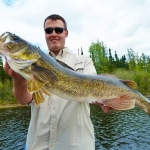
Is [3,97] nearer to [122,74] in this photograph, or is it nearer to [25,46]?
[122,74]

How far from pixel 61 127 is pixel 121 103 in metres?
1.25

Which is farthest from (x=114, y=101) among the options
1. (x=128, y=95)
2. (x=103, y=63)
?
(x=103, y=63)

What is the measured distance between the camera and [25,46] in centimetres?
353

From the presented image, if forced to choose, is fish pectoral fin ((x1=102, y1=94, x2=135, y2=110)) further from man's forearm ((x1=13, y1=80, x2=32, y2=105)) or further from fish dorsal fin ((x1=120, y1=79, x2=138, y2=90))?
man's forearm ((x1=13, y1=80, x2=32, y2=105))

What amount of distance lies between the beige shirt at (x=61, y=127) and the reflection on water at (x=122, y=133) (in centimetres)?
1337

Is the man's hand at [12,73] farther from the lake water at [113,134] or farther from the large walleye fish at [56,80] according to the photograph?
the lake water at [113,134]

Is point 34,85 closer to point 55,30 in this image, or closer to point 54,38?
point 54,38

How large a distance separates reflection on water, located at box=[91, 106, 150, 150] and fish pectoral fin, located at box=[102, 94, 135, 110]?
13.2m

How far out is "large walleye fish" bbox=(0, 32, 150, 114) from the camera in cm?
346

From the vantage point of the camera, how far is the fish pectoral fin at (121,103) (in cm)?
415

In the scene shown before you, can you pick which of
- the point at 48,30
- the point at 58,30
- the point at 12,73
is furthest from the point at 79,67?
the point at 12,73

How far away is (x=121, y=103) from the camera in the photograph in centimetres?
421

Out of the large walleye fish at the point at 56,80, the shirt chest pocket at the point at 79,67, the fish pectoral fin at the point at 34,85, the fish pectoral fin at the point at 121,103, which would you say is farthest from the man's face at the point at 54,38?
the fish pectoral fin at the point at 121,103

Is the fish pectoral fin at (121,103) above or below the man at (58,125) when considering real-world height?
above
